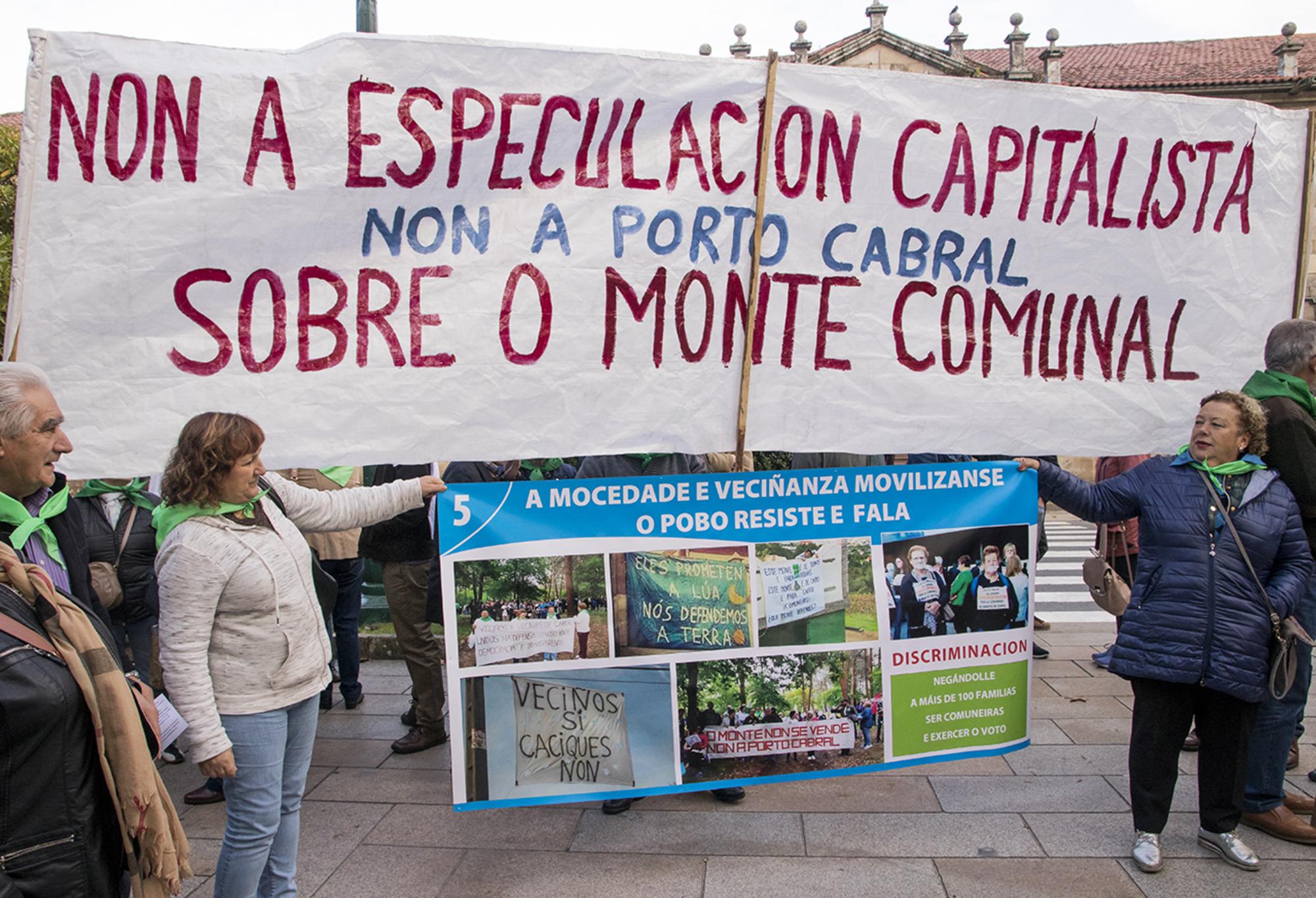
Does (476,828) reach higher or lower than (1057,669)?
higher

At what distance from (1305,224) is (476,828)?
407 centimetres

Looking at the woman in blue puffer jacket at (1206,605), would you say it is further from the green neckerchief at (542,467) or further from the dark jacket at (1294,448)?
the green neckerchief at (542,467)

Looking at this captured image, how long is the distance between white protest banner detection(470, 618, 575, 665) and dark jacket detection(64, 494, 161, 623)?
67.8 inches

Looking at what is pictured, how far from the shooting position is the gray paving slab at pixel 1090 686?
5.42 metres

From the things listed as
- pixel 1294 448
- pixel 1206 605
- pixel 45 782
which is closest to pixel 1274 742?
pixel 1206 605

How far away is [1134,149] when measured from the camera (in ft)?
11.7

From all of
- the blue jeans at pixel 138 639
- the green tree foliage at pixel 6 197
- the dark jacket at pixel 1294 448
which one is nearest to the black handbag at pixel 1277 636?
the dark jacket at pixel 1294 448

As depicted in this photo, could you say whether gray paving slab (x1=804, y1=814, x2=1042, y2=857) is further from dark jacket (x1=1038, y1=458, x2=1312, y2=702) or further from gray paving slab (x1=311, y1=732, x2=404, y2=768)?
gray paving slab (x1=311, y1=732, x2=404, y2=768)

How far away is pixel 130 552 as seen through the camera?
13.5 ft

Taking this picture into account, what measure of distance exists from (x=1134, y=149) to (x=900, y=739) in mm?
2370

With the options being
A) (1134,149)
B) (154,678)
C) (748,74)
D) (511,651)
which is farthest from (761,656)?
(154,678)

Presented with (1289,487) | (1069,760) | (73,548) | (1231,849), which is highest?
(73,548)

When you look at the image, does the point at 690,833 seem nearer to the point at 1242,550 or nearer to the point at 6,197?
the point at 1242,550

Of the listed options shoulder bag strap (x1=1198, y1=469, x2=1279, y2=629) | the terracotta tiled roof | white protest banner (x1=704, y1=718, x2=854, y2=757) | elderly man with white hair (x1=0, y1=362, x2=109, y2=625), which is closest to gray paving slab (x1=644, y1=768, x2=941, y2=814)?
white protest banner (x1=704, y1=718, x2=854, y2=757)
